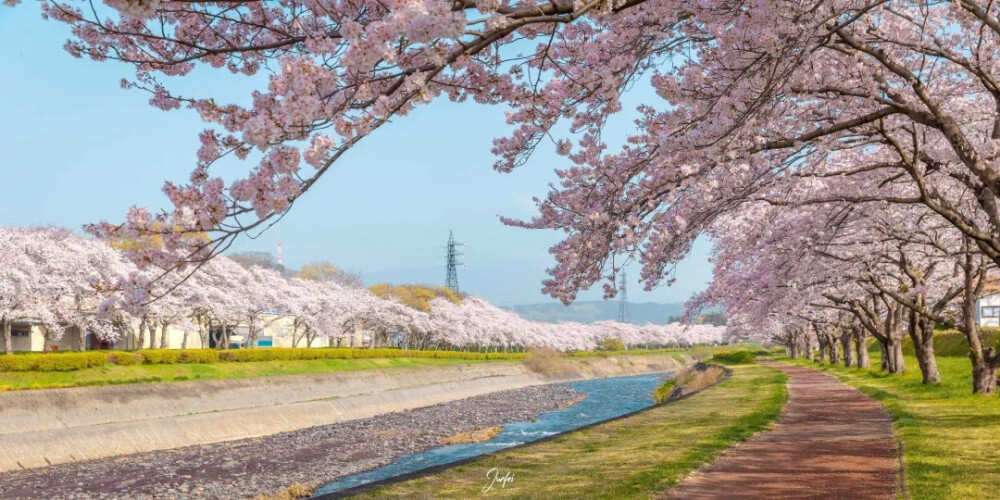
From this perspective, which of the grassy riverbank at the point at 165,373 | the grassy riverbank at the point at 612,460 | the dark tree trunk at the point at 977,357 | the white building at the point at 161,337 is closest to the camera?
the grassy riverbank at the point at 612,460

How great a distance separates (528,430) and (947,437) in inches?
756

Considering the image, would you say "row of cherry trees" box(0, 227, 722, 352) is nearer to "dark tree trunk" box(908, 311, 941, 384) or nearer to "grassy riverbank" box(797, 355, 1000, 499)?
"grassy riverbank" box(797, 355, 1000, 499)

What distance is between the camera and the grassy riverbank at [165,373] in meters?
29.0

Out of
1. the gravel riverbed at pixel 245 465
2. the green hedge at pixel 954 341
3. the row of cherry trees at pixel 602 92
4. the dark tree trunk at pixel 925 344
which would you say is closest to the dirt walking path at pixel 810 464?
the row of cherry trees at pixel 602 92

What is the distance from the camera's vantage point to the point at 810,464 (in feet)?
37.2

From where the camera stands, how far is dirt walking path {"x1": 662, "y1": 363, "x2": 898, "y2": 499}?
955 cm

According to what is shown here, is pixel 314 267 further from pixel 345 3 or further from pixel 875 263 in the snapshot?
pixel 345 3

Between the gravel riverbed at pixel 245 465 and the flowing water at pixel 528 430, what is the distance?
79 cm

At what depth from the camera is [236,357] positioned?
4147 centimetres

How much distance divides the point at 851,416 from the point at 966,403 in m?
2.95

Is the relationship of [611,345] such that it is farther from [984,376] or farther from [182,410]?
[984,376]

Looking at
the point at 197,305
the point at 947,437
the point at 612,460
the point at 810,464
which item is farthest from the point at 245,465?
the point at 197,305

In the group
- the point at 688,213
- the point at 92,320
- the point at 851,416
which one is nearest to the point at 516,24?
the point at 688,213

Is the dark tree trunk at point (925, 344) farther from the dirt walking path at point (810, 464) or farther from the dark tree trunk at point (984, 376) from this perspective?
the dirt walking path at point (810, 464)
